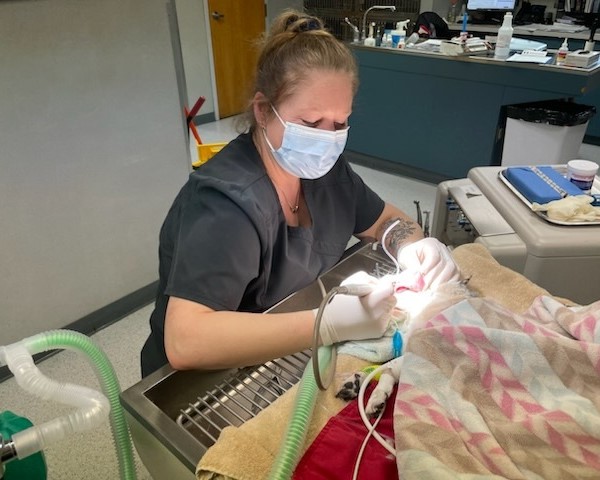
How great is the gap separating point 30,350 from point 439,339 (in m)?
0.64

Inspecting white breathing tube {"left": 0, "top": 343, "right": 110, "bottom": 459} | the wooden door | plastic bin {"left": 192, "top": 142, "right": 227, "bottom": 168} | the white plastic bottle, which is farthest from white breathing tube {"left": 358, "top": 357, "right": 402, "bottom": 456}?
the wooden door

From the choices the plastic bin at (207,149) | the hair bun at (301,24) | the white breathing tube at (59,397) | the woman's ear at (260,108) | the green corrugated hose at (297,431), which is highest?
the hair bun at (301,24)

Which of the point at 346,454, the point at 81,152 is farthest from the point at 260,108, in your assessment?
the point at 81,152

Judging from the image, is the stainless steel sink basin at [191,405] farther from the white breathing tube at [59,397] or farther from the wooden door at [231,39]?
the wooden door at [231,39]

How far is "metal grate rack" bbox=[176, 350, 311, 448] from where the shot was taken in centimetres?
77

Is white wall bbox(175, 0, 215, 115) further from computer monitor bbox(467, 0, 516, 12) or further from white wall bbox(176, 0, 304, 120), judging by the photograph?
computer monitor bbox(467, 0, 516, 12)

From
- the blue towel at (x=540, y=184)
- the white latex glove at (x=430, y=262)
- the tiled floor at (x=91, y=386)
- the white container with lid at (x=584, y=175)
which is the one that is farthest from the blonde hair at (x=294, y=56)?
the white container with lid at (x=584, y=175)

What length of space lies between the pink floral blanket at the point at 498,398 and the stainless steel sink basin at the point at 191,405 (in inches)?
10.1

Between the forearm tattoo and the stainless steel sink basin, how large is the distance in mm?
488

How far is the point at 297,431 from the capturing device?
66cm

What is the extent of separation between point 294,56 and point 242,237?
41 cm

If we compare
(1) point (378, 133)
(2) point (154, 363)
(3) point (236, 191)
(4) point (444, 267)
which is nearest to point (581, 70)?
(1) point (378, 133)

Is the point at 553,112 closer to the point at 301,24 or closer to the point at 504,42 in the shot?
the point at 504,42

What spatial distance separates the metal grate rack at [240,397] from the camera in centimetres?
77
